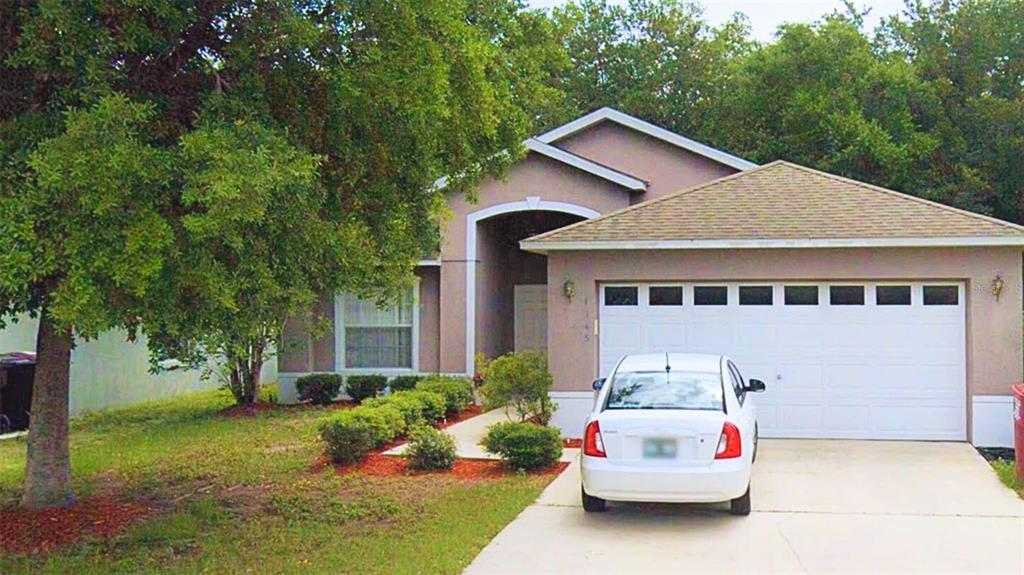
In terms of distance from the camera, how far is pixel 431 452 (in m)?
12.4

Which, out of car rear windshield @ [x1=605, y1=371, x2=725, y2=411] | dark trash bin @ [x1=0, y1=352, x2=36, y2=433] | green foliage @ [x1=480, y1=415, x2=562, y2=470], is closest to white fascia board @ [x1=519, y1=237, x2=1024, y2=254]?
green foliage @ [x1=480, y1=415, x2=562, y2=470]

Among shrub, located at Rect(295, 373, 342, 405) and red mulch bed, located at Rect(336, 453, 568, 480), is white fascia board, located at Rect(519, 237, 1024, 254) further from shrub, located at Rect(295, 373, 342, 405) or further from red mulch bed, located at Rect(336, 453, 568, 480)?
shrub, located at Rect(295, 373, 342, 405)

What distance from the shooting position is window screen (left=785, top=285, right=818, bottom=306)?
14.8 metres

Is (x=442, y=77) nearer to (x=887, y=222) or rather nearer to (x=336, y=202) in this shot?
(x=336, y=202)

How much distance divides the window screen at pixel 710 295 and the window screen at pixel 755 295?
0.78ft

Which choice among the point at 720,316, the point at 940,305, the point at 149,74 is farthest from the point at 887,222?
the point at 149,74

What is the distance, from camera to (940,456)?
13133 mm

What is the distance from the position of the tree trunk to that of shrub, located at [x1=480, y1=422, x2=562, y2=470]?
4894 millimetres

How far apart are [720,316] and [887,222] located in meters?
2.78

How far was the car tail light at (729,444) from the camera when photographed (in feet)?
29.9

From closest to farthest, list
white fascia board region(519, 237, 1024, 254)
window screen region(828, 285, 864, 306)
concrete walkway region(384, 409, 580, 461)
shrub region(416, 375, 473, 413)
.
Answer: concrete walkway region(384, 409, 580, 461) → white fascia board region(519, 237, 1024, 254) → window screen region(828, 285, 864, 306) → shrub region(416, 375, 473, 413)

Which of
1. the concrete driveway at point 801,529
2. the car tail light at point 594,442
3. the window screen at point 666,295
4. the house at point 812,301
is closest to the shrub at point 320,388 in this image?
the house at point 812,301

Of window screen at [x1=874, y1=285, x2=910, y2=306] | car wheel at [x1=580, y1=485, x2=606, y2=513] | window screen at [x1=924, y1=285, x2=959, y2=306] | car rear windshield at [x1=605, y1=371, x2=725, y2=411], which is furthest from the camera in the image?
window screen at [x1=874, y1=285, x2=910, y2=306]

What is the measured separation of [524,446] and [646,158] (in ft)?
36.6
